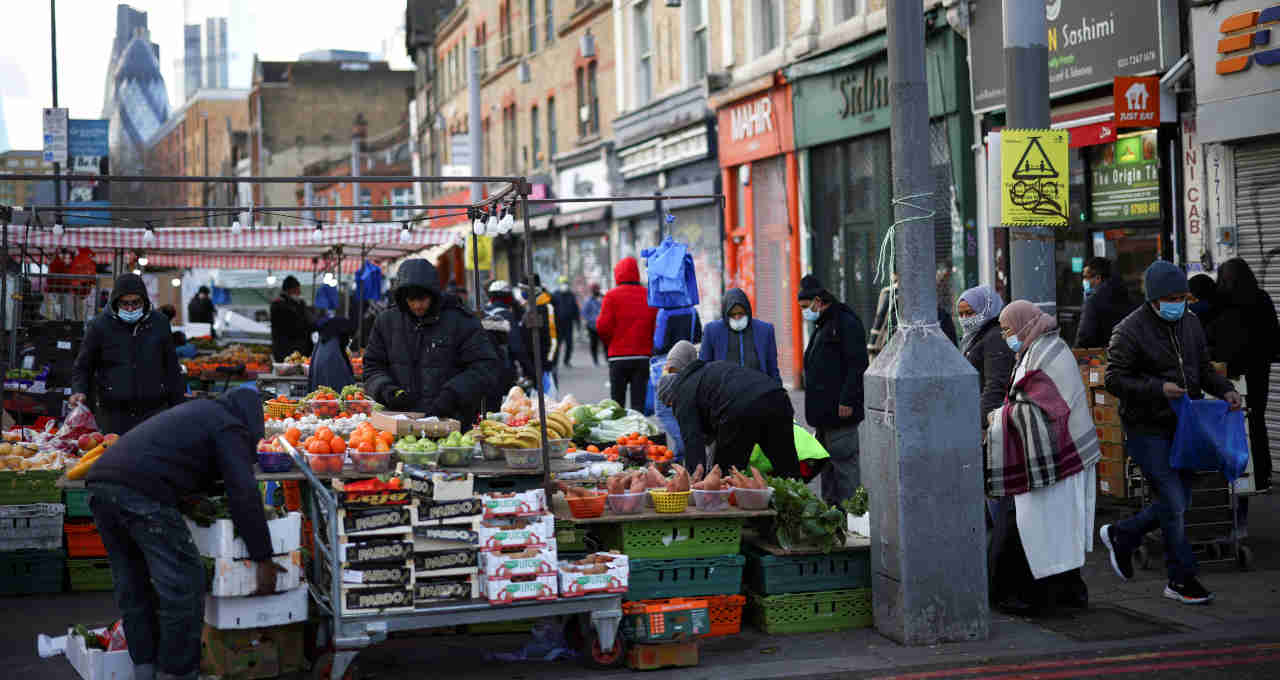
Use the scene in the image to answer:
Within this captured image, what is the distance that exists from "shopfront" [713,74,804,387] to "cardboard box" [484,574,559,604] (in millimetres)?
16390

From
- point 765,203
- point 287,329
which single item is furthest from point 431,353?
point 765,203

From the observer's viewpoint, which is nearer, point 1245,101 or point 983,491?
point 983,491

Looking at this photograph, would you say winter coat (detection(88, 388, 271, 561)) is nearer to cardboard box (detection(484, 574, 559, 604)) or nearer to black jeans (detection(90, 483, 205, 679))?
black jeans (detection(90, 483, 205, 679))

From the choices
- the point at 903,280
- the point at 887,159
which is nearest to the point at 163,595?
the point at 903,280

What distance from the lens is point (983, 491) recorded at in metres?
8.17

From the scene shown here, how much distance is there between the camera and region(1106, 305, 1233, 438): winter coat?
346 inches

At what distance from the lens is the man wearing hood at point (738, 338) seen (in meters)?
12.0

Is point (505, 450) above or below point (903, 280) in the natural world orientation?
below

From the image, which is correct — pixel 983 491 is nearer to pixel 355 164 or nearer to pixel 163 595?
pixel 163 595

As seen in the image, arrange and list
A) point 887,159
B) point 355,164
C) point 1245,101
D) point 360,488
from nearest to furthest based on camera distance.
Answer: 1. point 360,488
2. point 1245,101
3. point 887,159
4. point 355,164

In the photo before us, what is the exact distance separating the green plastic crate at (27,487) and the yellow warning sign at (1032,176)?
7.11m

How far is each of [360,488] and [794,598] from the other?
2637 mm

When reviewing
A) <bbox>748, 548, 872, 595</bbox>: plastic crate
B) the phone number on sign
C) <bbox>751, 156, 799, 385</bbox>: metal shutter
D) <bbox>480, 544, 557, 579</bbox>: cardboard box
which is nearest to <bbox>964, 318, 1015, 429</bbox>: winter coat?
<bbox>748, 548, 872, 595</bbox>: plastic crate

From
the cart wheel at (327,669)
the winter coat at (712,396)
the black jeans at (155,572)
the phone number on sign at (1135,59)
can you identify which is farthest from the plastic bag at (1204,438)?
the phone number on sign at (1135,59)
